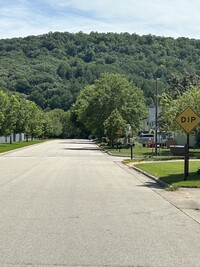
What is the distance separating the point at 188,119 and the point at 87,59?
138600mm

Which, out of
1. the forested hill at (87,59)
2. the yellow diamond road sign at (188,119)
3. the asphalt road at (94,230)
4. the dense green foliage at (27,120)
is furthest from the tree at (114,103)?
the forested hill at (87,59)

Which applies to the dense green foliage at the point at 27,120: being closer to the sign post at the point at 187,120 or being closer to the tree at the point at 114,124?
the tree at the point at 114,124

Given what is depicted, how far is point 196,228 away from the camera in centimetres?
1080

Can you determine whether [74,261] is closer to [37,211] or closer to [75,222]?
[75,222]

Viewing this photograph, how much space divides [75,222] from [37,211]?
1871 millimetres

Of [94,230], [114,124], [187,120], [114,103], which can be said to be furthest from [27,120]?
[94,230]

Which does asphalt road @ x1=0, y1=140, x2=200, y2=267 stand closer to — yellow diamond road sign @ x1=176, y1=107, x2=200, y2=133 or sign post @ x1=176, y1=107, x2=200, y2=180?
sign post @ x1=176, y1=107, x2=200, y2=180

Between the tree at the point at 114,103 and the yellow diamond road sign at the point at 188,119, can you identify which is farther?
the tree at the point at 114,103

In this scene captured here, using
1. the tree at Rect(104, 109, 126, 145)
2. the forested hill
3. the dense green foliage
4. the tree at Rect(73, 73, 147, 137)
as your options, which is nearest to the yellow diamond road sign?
the tree at Rect(104, 109, 126, 145)

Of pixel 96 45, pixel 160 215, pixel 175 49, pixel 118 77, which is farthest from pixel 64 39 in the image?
pixel 160 215

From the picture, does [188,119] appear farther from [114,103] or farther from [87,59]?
[87,59]

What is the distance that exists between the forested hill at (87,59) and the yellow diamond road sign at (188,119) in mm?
112988

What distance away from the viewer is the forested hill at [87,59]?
139 metres

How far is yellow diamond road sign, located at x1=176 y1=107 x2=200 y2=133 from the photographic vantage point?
72.7 feet
